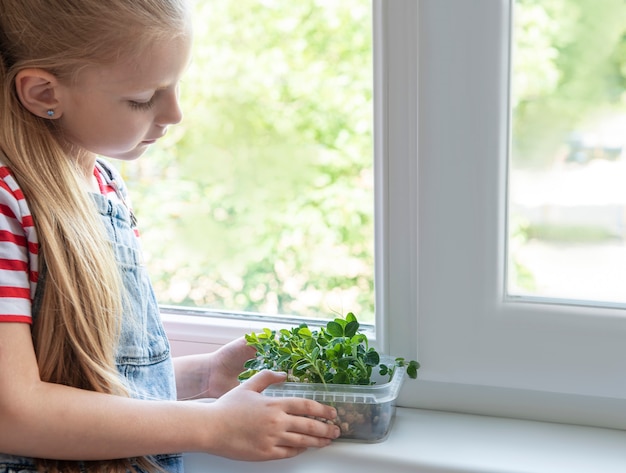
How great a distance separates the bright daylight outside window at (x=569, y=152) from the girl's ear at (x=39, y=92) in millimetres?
473

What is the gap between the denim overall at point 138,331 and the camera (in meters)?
0.81

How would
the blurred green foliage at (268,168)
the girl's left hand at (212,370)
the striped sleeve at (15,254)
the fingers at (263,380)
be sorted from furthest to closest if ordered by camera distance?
the blurred green foliage at (268,168) < the girl's left hand at (212,370) < the fingers at (263,380) < the striped sleeve at (15,254)

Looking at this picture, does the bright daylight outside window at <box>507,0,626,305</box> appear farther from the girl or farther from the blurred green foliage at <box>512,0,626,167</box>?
the girl

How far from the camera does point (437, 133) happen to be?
0.81 metres

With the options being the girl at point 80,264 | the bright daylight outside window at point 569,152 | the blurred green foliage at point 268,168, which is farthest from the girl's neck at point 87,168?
the blurred green foliage at point 268,168

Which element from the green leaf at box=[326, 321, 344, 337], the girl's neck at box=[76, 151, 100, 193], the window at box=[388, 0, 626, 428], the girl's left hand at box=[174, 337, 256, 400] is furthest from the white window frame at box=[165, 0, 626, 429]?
the girl's neck at box=[76, 151, 100, 193]

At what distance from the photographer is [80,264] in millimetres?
743

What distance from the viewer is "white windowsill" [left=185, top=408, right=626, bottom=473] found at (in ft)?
2.48

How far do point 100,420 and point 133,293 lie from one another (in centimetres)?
17

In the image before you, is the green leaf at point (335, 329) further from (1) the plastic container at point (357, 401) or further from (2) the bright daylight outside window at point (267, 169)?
(2) the bright daylight outside window at point (267, 169)

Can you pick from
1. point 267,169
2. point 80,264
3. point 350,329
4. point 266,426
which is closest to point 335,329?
point 350,329

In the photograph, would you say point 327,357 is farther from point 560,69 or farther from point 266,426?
point 560,69

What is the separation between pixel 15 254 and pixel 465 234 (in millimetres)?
464

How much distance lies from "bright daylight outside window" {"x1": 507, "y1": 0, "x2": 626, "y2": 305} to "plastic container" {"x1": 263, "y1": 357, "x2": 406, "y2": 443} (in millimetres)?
191
